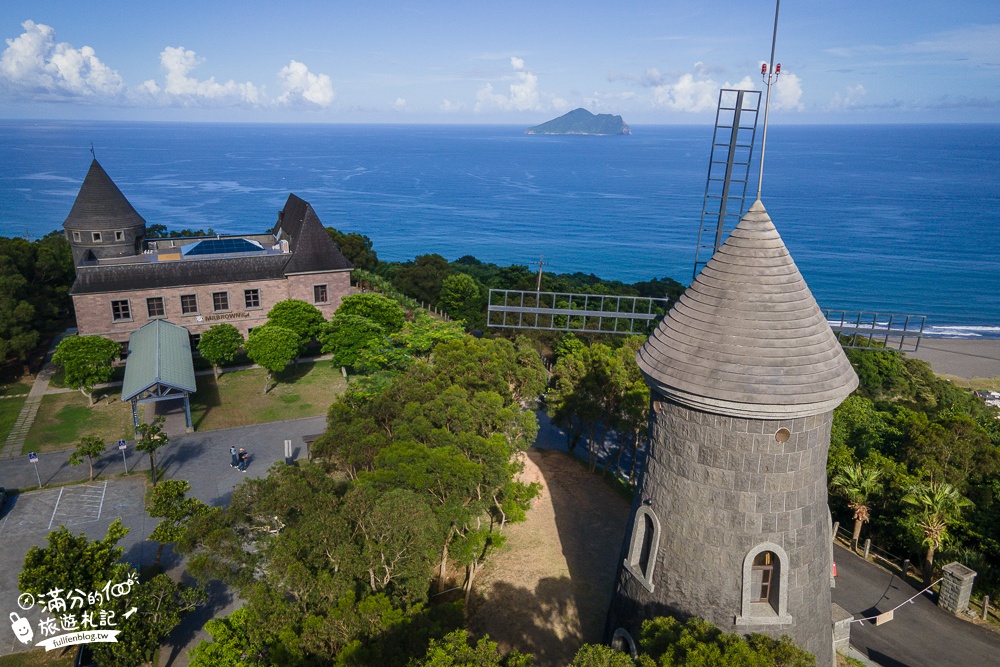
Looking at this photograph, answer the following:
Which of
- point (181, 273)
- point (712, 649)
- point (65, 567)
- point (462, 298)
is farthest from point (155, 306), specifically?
point (712, 649)

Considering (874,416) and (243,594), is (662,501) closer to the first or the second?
(243,594)

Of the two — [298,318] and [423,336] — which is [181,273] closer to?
[298,318]

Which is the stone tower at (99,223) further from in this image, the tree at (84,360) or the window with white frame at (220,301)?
Answer: the tree at (84,360)

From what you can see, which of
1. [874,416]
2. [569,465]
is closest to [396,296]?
[569,465]

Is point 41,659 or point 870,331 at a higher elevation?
point 870,331

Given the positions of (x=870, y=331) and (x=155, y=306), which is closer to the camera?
(x=870, y=331)

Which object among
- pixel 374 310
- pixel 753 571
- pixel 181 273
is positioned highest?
pixel 753 571

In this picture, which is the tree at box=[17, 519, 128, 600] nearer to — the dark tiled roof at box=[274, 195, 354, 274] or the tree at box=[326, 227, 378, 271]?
the dark tiled roof at box=[274, 195, 354, 274]
